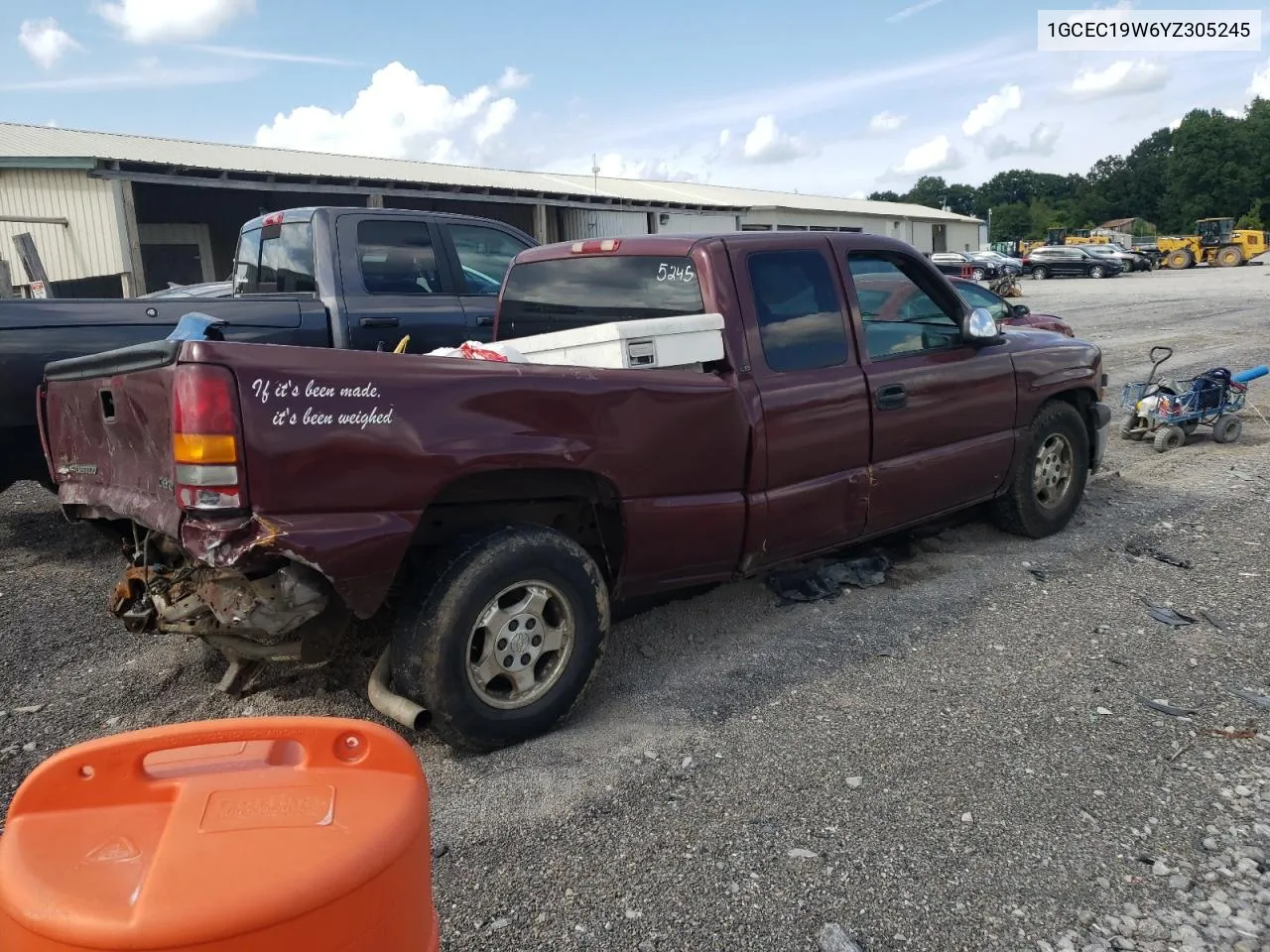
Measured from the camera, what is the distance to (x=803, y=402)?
4.26 m

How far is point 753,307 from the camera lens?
419 centimetres

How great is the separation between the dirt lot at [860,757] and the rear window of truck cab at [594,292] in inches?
58.9

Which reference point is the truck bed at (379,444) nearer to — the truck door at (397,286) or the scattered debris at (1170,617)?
the scattered debris at (1170,617)

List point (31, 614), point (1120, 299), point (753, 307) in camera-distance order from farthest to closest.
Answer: point (1120, 299)
point (31, 614)
point (753, 307)

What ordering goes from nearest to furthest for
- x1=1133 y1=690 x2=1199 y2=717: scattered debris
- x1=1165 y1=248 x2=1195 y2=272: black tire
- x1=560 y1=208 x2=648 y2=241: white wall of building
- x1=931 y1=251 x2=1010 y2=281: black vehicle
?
x1=1133 y1=690 x2=1199 y2=717: scattered debris → x1=560 y1=208 x2=648 y2=241: white wall of building → x1=931 y1=251 x2=1010 y2=281: black vehicle → x1=1165 y1=248 x2=1195 y2=272: black tire

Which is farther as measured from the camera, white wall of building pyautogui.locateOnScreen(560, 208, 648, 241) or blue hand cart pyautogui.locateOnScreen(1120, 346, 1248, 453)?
white wall of building pyautogui.locateOnScreen(560, 208, 648, 241)

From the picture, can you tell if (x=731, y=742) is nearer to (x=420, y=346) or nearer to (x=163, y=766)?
(x=163, y=766)

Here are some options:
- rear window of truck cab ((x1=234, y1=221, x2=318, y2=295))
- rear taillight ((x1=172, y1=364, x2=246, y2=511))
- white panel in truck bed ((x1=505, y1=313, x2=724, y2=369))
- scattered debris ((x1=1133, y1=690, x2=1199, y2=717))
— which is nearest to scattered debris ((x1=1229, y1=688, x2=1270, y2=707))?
scattered debris ((x1=1133, y1=690, x2=1199, y2=717))

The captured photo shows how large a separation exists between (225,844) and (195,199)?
22814 millimetres

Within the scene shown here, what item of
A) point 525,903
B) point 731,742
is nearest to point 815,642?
point 731,742

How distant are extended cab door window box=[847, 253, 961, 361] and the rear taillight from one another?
9.70ft

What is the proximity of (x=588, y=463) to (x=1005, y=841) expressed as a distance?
6.03 feet

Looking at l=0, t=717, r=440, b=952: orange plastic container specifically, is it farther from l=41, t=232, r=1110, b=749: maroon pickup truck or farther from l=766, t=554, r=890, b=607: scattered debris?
l=766, t=554, r=890, b=607: scattered debris

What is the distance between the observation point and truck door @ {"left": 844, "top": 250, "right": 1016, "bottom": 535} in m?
4.67
